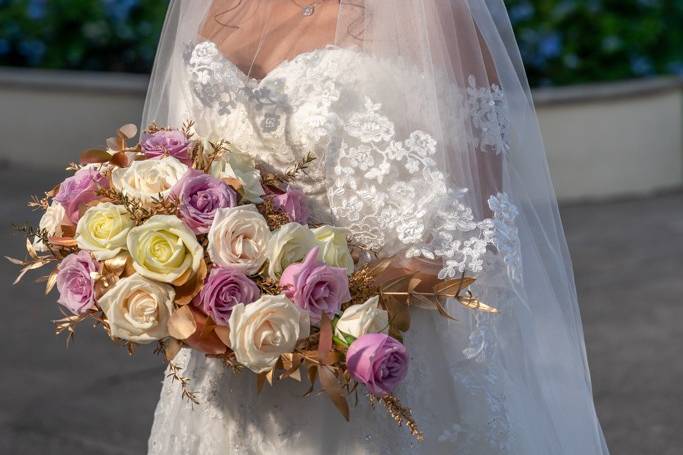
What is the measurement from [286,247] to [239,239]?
0.30 feet

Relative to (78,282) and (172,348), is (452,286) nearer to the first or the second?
(172,348)

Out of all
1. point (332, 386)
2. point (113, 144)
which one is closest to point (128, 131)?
point (113, 144)

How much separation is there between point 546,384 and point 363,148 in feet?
2.49

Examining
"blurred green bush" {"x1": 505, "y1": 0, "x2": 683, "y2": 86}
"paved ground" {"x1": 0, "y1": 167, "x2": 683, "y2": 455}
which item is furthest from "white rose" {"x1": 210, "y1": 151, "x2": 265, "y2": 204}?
"blurred green bush" {"x1": 505, "y1": 0, "x2": 683, "y2": 86}

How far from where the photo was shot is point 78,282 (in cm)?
226

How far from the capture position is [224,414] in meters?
2.62

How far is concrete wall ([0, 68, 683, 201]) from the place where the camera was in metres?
8.88

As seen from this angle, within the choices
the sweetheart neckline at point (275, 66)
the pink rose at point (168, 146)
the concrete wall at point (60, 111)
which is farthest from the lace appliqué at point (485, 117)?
the concrete wall at point (60, 111)

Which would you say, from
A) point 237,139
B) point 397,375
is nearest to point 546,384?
point 397,375

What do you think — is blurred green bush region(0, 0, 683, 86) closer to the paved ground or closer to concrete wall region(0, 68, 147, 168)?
concrete wall region(0, 68, 147, 168)

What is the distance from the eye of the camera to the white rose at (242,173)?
7.63ft

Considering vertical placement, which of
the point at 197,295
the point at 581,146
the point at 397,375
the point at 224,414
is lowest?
the point at 581,146

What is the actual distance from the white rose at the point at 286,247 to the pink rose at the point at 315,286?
2 centimetres

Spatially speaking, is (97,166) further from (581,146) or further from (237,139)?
(581,146)
